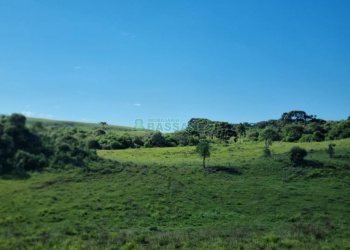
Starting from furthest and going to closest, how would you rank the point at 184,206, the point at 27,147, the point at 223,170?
the point at 223,170 → the point at 27,147 → the point at 184,206

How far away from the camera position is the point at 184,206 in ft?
152

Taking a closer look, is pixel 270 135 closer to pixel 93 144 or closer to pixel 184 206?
pixel 93 144

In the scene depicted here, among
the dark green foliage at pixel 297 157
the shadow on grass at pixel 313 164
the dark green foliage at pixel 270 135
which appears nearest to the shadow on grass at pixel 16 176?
the dark green foliage at pixel 297 157

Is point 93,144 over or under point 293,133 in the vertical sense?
under

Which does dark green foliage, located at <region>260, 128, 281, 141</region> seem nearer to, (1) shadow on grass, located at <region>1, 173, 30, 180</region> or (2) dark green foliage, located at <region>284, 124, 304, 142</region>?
(2) dark green foliage, located at <region>284, 124, 304, 142</region>

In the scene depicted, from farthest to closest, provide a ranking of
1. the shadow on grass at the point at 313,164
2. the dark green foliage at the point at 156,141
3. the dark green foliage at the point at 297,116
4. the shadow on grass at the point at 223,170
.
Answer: the dark green foliage at the point at 297,116 → the dark green foliage at the point at 156,141 → the shadow on grass at the point at 313,164 → the shadow on grass at the point at 223,170

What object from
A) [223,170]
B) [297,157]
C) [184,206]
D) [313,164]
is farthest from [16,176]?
[313,164]

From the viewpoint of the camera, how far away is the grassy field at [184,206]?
92.9 feet

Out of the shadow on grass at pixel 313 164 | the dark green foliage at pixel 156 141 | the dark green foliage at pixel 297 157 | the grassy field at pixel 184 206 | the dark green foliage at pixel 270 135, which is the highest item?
the dark green foliage at pixel 270 135

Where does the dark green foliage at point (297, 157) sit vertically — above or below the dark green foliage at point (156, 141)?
below

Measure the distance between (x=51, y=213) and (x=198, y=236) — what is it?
58.7 ft

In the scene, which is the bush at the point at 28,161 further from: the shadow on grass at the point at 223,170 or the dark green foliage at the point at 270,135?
the dark green foliage at the point at 270,135

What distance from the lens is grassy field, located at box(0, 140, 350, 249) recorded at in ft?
A: 92.9

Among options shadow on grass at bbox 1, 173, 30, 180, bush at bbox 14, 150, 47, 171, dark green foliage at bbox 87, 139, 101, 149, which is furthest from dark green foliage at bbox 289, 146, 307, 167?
shadow on grass at bbox 1, 173, 30, 180
